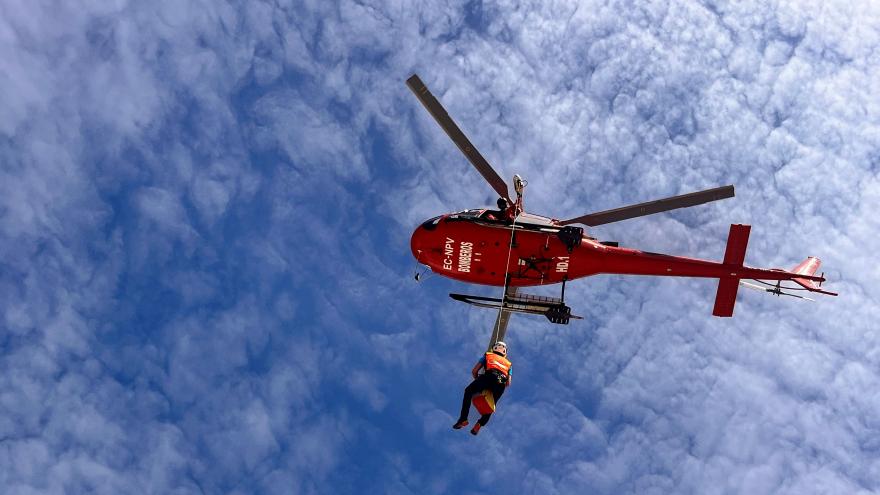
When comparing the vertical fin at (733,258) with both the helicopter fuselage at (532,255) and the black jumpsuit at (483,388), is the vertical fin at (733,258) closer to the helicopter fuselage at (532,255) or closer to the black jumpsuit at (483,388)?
the helicopter fuselage at (532,255)

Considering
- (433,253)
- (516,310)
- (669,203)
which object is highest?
(669,203)

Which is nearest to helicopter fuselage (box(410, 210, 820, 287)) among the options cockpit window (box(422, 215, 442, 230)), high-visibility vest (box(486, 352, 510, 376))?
cockpit window (box(422, 215, 442, 230))

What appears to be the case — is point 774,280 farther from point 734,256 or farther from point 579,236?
point 579,236

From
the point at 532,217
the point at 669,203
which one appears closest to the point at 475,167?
the point at 532,217

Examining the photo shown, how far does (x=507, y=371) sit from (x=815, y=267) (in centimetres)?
1844

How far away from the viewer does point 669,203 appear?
3181cm

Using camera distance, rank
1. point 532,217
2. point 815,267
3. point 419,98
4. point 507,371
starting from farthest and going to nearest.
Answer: point 815,267 < point 532,217 < point 419,98 < point 507,371

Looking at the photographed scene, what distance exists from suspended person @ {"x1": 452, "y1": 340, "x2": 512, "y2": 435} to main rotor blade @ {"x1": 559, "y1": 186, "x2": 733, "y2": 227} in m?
7.99

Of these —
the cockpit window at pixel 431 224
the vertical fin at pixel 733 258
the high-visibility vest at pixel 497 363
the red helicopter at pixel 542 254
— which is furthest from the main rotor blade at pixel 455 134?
the vertical fin at pixel 733 258

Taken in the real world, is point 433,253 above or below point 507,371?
above

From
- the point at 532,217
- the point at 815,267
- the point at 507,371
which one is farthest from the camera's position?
the point at 815,267

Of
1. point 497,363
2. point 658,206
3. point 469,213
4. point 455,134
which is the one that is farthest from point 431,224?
point 658,206

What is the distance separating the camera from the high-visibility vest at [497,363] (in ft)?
93.1

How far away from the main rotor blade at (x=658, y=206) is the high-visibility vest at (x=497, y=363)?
7.71 metres
